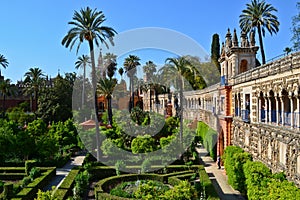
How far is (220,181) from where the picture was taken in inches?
1156

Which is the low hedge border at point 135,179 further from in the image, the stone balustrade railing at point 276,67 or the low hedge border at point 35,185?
the stone balustrade railing at point 276,67

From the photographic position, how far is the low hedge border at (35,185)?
22.9 meters

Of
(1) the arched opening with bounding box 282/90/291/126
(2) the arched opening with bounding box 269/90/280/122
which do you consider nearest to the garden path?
(2) the arched opening with bounding box 269/90/280/122

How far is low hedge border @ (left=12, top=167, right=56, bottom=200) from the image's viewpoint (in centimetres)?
2292

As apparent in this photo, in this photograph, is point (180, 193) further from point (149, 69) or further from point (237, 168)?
point (149, 69)

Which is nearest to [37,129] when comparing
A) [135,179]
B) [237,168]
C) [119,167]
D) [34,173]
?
[34,173]

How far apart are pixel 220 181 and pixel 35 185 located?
14.4 m

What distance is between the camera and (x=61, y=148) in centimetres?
4262

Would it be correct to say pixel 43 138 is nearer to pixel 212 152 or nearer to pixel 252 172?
pixel 212 152

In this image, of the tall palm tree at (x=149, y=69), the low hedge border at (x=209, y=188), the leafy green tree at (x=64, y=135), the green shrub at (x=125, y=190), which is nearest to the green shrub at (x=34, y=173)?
the green shrub at (x=125, y=190)

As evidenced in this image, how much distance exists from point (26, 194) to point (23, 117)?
48451 millimetres

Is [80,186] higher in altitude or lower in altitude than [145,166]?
lower

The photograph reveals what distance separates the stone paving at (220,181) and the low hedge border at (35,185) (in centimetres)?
1273

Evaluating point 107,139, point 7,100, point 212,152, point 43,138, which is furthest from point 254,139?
point 7,100
